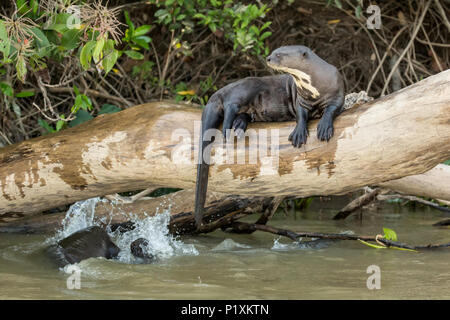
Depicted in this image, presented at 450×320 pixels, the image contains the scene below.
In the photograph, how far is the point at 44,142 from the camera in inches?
104

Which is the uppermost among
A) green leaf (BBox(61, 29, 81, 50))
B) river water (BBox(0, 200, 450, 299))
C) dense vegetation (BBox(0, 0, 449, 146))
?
dense vegetation (BBox(0, 0, 449, 146))

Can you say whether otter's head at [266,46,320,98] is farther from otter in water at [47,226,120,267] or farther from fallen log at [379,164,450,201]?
otter in water at [47,226,120,267]

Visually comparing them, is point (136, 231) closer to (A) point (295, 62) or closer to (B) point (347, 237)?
(B) point (347, 237)

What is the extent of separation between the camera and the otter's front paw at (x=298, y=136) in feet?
7.20

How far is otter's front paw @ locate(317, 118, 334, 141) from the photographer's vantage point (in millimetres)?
2156

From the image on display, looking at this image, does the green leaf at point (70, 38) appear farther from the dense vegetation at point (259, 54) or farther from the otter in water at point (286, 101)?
the dense vegetation at point (259, 54)

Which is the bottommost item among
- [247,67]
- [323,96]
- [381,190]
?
[381,190]

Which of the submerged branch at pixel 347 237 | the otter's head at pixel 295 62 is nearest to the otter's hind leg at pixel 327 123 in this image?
the otter's head at pixel 295 62

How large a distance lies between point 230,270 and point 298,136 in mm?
633

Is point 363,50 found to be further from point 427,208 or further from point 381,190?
point 381,190

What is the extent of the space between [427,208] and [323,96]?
2623 millimetres

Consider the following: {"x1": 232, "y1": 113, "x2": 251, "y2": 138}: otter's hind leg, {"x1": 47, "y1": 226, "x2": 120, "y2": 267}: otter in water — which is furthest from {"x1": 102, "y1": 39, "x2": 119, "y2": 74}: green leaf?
{"x1": 47, "y1": 226, "x2": 120, "y2": 267}: otter in water

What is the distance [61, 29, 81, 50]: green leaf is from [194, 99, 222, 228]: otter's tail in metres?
0.73
